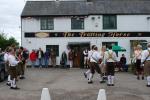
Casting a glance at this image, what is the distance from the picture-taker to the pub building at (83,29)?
39688 millimetres

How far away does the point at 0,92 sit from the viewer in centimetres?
1869

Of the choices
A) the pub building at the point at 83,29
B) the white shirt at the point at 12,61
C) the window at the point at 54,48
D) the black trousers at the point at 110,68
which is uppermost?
the pub building at the point at 83,29

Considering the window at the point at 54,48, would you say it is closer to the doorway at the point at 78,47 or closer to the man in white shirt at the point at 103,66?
the doorway at the point at 78,47

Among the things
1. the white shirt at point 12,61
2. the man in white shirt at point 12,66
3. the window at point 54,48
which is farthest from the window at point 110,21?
the white shirt at point 12,61

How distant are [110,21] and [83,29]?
262 cm

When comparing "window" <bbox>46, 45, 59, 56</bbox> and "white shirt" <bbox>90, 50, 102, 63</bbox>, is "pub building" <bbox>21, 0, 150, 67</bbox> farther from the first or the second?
"white shirt" <bbox>90, 50, 102, 63</bbox>

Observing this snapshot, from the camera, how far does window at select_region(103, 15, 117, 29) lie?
4000 cm

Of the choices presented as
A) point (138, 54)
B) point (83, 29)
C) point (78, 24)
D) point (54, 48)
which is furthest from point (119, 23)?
point (138, 54)

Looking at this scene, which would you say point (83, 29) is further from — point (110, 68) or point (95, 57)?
point (110, 68)

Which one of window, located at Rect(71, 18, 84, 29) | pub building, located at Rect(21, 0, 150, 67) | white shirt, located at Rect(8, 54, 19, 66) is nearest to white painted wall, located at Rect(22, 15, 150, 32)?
pub building, located at Rect(21, 0, 150, 67)

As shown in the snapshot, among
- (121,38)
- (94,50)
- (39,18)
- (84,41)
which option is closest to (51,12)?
(39,18)

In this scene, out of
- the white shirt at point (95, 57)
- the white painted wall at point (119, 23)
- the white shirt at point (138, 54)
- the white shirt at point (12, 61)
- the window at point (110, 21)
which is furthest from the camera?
the window at point (110, 21)

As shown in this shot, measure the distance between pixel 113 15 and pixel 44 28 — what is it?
649cm

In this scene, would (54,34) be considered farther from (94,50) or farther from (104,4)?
(94,50)
